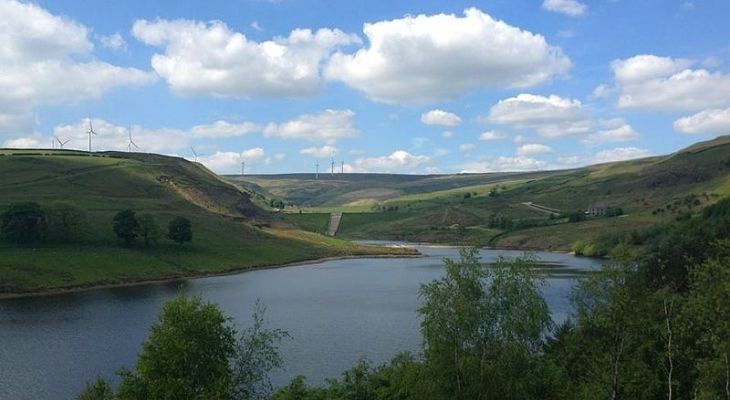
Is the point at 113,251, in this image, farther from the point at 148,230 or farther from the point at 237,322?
the point at 237,322

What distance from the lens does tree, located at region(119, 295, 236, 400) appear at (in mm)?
36906

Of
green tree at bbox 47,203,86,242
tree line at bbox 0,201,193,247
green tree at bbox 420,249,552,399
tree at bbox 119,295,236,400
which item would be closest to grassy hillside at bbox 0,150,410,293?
tree line at bbox 0,201,193,247

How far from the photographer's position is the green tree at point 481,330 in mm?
32656

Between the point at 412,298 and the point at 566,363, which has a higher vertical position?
the point at 566,363

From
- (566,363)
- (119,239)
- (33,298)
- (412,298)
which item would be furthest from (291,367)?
(119,239)

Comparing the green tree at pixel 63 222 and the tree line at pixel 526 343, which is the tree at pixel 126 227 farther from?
the tree line at pixel 526 343

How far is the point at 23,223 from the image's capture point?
430ft

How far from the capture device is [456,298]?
34688 mm

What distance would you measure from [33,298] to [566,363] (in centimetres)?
9678

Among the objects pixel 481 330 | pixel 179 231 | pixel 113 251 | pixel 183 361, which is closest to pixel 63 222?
pixel 113 251

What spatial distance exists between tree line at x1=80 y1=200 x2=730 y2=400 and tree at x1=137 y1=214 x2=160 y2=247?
11504cm

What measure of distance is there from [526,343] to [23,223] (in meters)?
126

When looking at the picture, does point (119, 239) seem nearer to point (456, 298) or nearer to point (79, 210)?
point (79, 210)

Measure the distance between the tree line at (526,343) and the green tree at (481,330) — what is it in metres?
0.06
